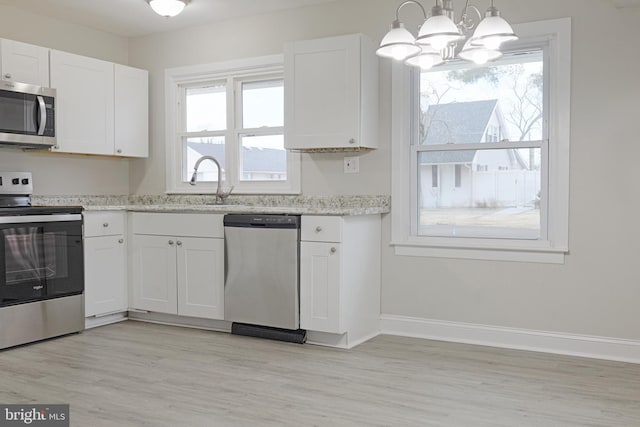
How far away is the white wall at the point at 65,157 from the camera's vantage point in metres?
4.37

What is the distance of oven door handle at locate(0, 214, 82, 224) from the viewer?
3666 mm

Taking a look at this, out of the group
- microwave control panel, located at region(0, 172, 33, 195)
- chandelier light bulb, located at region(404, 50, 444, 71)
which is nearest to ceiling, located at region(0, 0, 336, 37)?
microwave control panel, located at region(0, 172, 33, 195)

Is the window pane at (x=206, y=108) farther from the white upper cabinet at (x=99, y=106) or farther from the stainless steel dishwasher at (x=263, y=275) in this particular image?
the stainless steel dishwasher at (x=263, y=275)

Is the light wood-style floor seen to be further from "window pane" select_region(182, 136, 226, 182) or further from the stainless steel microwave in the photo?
"window pane" select_region(182, 136, 226, 182)

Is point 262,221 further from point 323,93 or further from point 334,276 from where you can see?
point 323,93

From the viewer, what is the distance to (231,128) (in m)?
4.82

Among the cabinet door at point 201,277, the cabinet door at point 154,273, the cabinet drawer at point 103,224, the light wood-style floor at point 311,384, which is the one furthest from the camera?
the cabinet door at point 154,273

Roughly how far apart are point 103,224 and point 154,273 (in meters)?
0.52

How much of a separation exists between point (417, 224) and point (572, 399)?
5.33 ft

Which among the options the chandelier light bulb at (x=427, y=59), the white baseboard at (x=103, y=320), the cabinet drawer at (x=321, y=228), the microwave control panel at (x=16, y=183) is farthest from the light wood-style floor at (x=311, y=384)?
the chandelier light bulb at (x=427, y=59)

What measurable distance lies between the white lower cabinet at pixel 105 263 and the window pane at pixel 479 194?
225 cm

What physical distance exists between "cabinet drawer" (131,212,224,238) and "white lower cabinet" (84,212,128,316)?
16 cm

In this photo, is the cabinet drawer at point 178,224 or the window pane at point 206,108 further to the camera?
the window pane at point 206,108

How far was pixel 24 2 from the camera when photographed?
169 inches
